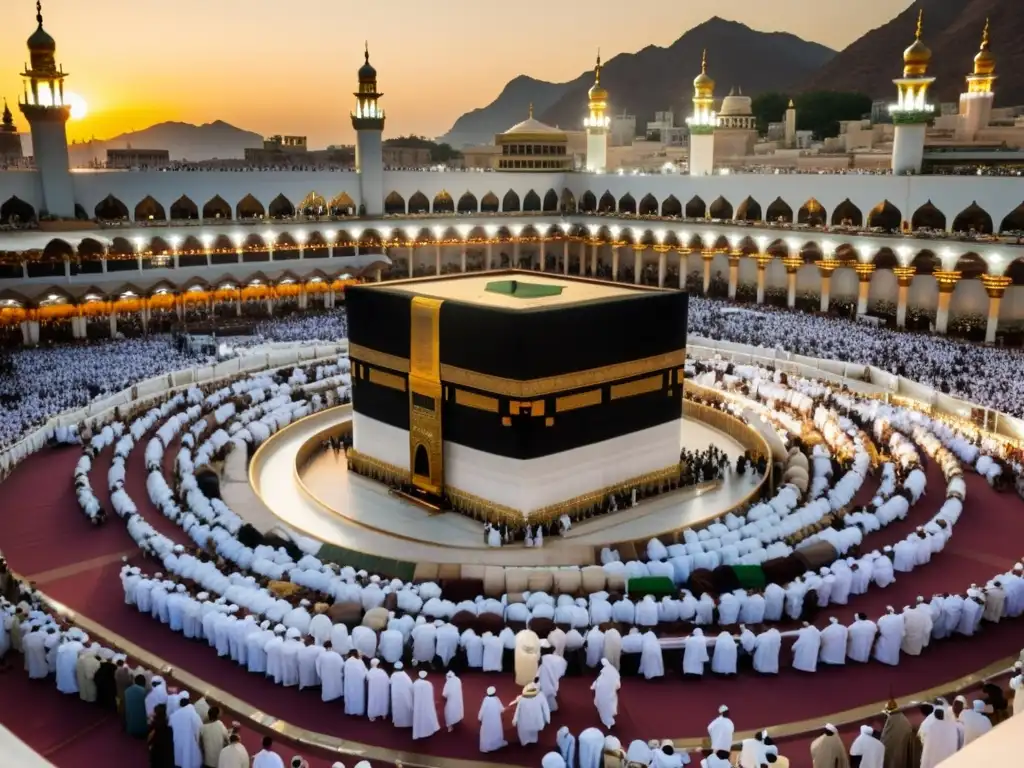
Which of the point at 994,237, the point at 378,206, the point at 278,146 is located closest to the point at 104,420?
the point at 378,206

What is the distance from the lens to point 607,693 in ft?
28.9

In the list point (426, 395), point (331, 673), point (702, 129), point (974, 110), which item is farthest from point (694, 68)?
point (331, 673)

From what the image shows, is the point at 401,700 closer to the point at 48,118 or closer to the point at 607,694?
the point at 607,694

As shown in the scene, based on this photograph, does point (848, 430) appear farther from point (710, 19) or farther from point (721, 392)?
point (710, 19)

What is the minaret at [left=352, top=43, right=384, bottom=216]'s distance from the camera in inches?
1441

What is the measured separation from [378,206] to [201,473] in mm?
23963

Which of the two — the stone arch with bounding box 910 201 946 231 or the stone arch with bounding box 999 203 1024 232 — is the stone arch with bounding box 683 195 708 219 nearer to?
the stone arch with bounding box 910 201 946 231

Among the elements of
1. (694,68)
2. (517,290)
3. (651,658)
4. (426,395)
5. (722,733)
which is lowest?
(651,658)

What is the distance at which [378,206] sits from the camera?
122 feet

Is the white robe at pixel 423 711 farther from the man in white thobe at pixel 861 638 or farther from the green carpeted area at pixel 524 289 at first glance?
the green carpeted area at pixel 524 289

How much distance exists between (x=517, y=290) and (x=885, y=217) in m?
19.2

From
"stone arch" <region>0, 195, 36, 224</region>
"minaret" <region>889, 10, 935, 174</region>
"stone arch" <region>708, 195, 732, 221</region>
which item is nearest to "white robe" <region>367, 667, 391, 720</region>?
"stone arch" <region>0, 195, 36, 224</region>

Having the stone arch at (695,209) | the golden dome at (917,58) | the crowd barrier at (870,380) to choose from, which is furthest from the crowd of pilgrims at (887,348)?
the golden dome at (917,58)

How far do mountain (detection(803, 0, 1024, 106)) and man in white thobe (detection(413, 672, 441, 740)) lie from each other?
2969 inches
